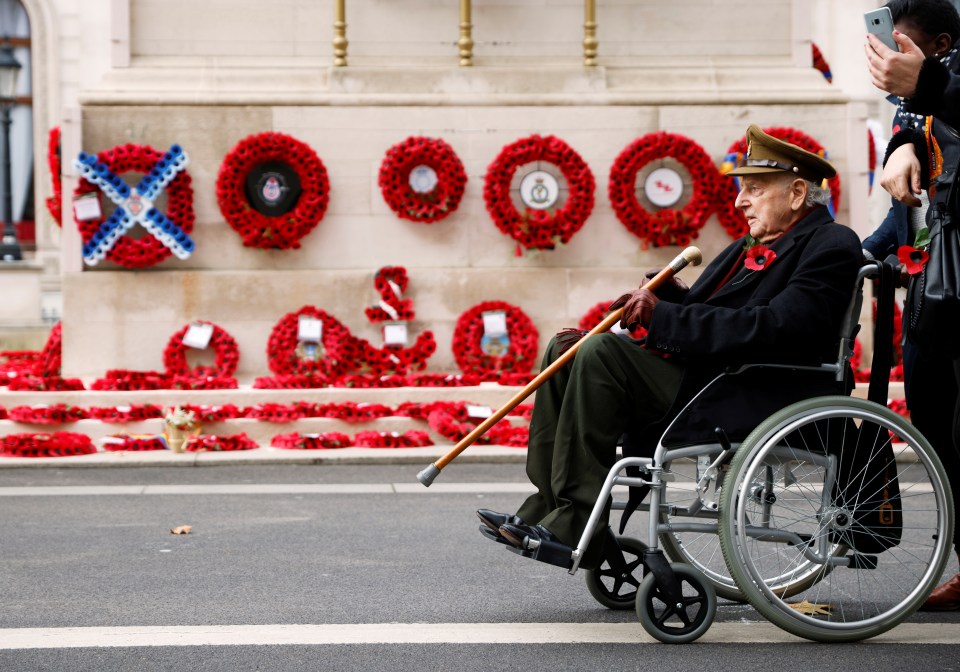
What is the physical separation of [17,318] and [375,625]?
1984cm

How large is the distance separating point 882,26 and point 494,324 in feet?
26.0

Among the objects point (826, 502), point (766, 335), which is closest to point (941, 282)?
point (766, 335)

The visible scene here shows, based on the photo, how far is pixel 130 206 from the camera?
1194 cm

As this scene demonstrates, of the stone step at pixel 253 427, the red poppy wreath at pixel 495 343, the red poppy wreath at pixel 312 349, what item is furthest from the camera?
the red poppy wreath at pixel 495 343

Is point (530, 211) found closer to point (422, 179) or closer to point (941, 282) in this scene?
point (422, 179)

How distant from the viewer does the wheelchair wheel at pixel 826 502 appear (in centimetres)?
412

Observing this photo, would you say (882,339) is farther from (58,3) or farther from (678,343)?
(58,3)

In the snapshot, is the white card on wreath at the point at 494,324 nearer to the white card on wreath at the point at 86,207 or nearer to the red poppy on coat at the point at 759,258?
the white card on wreath at the point at 86,207

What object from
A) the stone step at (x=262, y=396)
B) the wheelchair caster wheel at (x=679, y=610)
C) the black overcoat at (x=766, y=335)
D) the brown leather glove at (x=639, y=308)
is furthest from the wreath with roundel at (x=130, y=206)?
the wheelchair caster wheel at (x=679, y=610)

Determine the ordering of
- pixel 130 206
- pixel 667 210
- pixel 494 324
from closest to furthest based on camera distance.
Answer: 1. pixel 130 206
2. pixel 494 324
3. pixel 667 210

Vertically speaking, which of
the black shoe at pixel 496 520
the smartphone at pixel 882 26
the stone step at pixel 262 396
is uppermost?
the smartphone at pixel 882 26

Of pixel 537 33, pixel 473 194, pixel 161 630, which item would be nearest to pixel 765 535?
pixel 161 630

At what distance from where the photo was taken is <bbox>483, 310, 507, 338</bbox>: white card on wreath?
12.0m

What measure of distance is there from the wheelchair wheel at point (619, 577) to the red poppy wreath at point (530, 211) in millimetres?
7532
